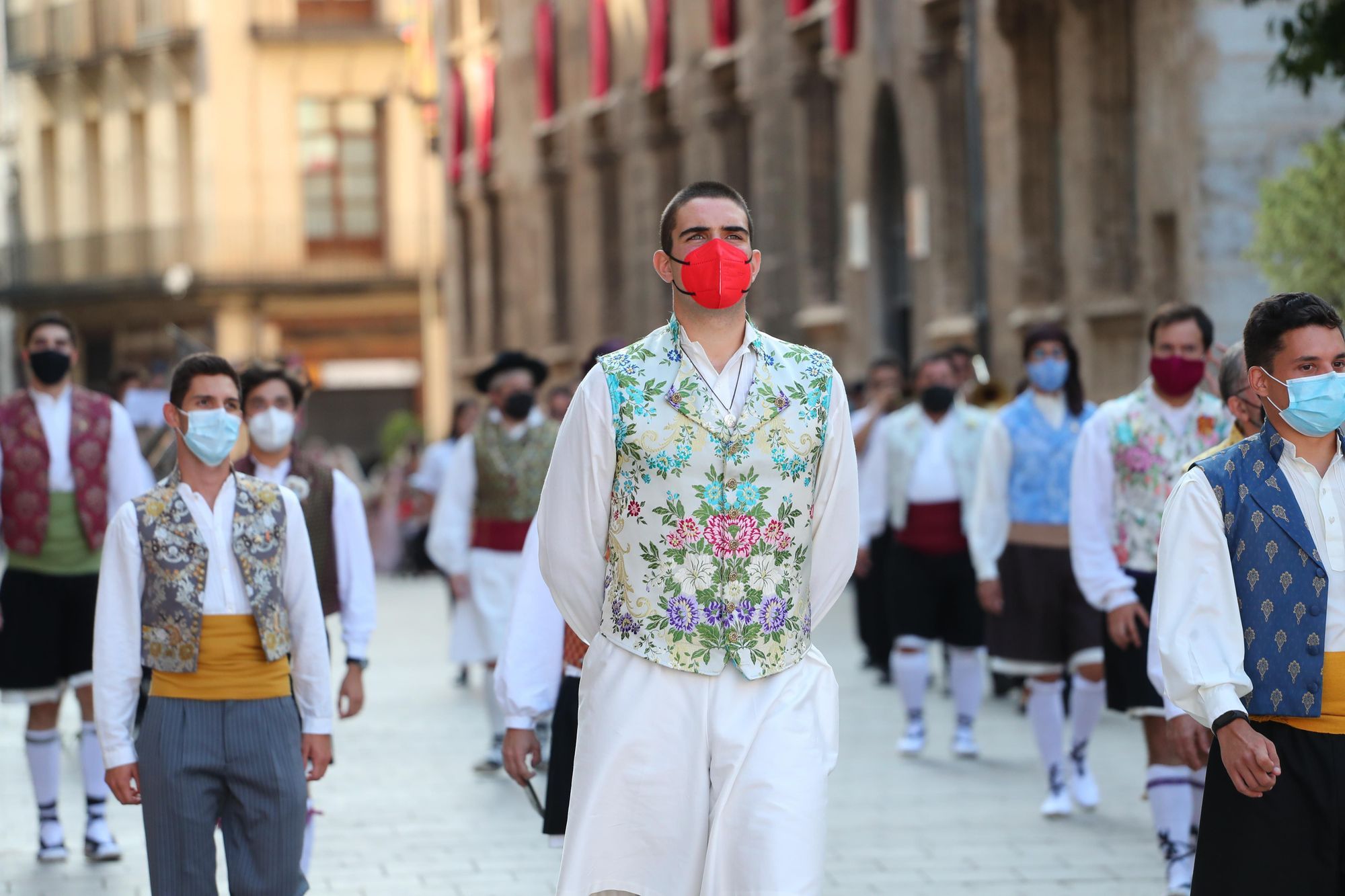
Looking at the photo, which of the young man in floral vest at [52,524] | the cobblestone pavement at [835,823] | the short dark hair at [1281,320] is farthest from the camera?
the young man in floral vest at [52,524]

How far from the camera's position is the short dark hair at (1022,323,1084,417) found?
1038 cm

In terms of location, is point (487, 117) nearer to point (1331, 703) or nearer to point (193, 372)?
point (193, 372)

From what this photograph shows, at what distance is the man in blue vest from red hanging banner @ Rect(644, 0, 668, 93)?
84.0 ft

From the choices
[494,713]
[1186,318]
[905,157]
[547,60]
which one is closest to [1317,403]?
[1186,318]

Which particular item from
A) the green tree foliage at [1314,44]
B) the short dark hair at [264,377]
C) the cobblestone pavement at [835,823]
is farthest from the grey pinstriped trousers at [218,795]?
the green tree foliage at [1314,44]

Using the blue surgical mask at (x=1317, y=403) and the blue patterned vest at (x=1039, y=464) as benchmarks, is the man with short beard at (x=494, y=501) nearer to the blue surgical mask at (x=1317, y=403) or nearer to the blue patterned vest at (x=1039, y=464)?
the blue patterned vest at (x=1039, y=464)

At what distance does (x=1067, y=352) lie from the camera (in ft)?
34.1

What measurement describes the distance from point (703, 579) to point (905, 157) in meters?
17.8

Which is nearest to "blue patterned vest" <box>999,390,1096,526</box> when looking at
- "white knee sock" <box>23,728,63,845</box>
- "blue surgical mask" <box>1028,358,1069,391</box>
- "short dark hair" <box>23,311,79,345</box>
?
"blue surgical mask" <box>1028,358,1069,391</box>

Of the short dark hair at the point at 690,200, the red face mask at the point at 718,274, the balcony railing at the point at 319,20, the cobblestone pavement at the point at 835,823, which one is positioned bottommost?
the cobblestone pavement at the point at 835,823

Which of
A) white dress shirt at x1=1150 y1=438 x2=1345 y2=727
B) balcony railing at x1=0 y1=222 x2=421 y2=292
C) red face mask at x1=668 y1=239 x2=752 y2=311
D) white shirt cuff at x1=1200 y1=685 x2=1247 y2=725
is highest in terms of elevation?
balcony railing at x1=0 y1=222 x2=421 y2=292

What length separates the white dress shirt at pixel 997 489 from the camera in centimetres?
1062

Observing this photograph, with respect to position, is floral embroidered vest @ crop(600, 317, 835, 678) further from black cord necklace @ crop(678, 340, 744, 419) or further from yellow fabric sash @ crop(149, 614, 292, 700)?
yellow fabric sash @ crop(149, 614, 292, 700)

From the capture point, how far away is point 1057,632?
10.2 metres
